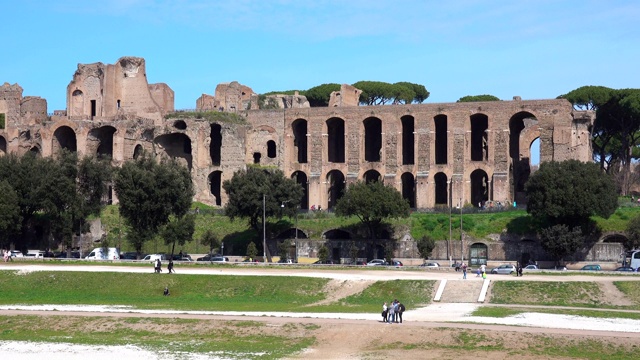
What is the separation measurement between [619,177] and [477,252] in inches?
1178

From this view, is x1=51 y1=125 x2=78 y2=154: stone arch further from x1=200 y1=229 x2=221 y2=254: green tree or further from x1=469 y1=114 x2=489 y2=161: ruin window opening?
x1=469 y1=114 x2=489 y2=161: ruin window opening

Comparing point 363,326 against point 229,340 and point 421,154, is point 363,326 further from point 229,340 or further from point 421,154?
point 421,154

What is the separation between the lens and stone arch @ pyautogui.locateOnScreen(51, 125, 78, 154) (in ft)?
291

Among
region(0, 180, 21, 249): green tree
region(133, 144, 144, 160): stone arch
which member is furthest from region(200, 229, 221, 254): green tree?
region(133, 144, 144, 160): stone arch

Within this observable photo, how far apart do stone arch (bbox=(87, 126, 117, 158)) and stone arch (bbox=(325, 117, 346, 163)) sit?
Answer: 1807 cm

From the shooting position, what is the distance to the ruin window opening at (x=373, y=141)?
90500mm

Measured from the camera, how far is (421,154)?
84438 mm

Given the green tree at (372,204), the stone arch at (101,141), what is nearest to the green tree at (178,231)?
the green tree at (372,204)

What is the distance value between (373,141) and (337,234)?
Result: 58.4 ft

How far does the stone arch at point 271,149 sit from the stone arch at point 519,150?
19.8 metres

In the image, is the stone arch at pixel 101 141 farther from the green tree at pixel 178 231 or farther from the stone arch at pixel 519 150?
the stone arch at pixel 519 150

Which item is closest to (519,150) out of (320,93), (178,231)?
(320,93)

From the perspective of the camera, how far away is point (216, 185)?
299ft

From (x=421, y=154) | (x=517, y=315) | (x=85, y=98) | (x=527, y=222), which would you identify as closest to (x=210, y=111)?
(x=85, y=98)
